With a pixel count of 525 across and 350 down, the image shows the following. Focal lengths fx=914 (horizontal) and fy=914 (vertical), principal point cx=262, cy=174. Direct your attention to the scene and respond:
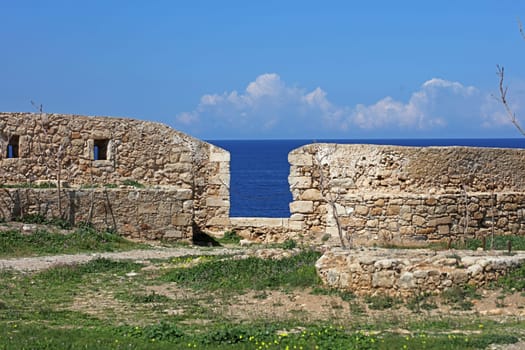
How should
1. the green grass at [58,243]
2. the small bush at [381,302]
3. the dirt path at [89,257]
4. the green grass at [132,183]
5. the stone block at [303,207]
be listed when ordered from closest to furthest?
the small bush at [381,302] → the dirt path at [89,257] → the green grass at [58,243] → the stone block at [303,207] → the green grass at [132,183]

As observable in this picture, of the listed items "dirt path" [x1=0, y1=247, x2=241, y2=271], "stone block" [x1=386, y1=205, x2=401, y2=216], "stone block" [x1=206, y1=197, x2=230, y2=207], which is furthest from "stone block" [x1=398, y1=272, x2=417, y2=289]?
"stone block" [x1=206, y1=197, x2=230, y2=207]

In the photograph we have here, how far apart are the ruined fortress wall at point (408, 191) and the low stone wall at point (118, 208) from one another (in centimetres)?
303

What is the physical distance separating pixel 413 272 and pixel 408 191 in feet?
25.6

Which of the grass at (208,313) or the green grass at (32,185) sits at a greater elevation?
the green grass at (32,185)

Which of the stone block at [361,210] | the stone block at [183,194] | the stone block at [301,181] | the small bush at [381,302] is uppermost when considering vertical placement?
the stone block at [301,181]

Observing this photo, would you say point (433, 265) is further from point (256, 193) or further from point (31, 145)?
point (256, 193)

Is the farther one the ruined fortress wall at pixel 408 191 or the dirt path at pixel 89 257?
the ruined fortress wall at pixel 408 191

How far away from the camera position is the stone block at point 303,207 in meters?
22.9

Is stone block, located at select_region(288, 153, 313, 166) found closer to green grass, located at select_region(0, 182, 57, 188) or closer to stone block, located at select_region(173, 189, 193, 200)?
stone block, located at select_region(173, 189, 193, 200)

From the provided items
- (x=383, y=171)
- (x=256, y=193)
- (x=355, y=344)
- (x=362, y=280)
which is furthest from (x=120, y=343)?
(x=256, y=193)

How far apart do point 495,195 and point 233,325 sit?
11.5 meters

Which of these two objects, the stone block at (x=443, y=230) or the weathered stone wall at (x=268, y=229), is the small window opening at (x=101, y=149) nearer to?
the weathered stone wall at (x=268, y=229)

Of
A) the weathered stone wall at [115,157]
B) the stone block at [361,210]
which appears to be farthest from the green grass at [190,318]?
the weathered stone wall at [115,157]

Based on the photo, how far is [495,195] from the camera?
21.5 meters
